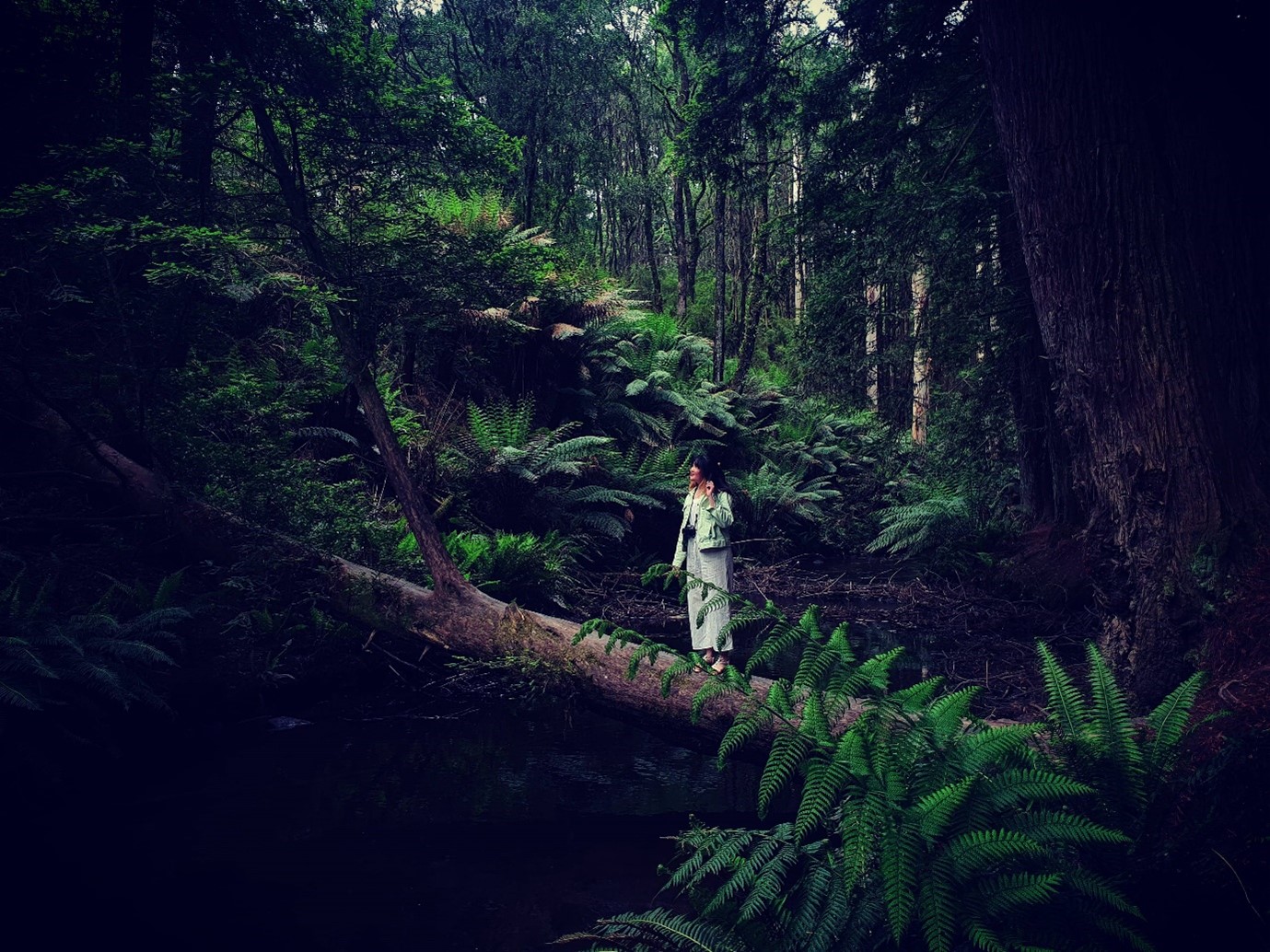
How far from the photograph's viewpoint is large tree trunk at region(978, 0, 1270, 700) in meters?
3.87

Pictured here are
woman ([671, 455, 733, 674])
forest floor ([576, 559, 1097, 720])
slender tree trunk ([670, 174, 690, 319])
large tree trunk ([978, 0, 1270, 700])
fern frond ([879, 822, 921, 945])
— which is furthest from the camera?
slender tree trunk ([670, 174, 690, 319])

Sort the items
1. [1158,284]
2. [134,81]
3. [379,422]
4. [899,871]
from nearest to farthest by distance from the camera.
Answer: [899,871]
[1158,284]
[134,81]
[379,422]

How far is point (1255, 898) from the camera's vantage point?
68.0 inches

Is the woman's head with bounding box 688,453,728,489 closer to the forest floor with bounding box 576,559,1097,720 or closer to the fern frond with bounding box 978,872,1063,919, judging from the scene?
the forest floor with bounding box 576,559,1097,720

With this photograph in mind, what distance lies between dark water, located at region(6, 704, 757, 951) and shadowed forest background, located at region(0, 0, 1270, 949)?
0.12ft

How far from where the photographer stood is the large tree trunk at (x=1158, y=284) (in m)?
3.87

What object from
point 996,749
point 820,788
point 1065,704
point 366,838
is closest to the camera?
point 820,788

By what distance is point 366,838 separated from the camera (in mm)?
3656

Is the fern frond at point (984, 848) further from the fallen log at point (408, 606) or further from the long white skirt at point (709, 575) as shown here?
the long white skirt at point (709, 575)

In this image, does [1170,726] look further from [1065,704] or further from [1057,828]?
[1057,828]

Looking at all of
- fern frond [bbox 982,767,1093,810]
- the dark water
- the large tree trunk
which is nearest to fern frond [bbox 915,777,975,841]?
fern frond [bbox 982,767,1093,810]

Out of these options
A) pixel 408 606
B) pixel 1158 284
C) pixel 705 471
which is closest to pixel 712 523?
pixel 705 471

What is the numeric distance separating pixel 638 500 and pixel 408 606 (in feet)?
15.0

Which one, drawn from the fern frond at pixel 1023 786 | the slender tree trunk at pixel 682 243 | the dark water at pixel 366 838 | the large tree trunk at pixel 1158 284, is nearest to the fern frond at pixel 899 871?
the fern frond at pixel 1023 786
